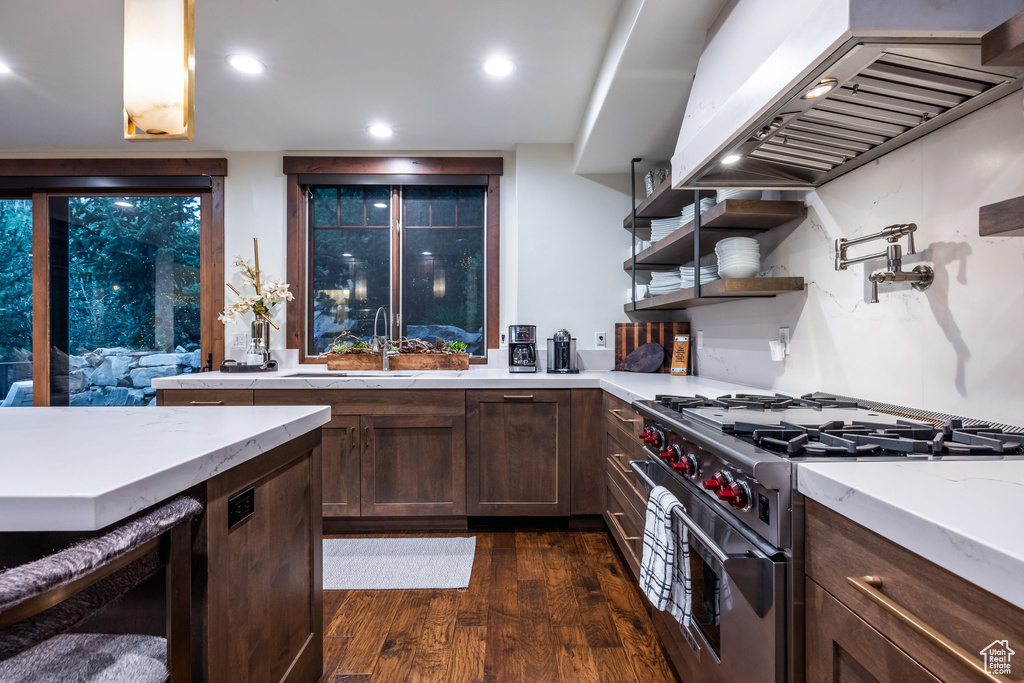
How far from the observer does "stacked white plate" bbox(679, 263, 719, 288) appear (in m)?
2.36

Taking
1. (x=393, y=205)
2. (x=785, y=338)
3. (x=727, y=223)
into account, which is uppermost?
(x=393, y=205)

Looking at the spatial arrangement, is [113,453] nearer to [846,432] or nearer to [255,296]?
[846,432]

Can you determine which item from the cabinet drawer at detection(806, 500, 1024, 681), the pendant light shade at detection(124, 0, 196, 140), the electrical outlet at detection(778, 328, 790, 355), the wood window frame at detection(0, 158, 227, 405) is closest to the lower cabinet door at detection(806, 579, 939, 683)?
the cabinet drawer at detection(806, 500, 1024, 681)

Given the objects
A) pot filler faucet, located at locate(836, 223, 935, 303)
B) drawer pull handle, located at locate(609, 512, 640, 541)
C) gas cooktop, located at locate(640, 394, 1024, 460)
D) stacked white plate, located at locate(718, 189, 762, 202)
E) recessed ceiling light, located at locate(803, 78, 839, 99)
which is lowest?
drawer pull handle, located at locate(609, 512, 640, 541)

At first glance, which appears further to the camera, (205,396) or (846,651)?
(205,396)

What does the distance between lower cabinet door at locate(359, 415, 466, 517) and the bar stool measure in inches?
72.6

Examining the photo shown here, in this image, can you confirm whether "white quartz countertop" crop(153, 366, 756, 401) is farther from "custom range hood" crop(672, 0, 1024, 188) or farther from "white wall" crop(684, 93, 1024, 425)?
"custom range hood" crop(672, 0, 1024, 188)

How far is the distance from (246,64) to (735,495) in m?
2.85

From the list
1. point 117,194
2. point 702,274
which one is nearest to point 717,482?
point 702,274

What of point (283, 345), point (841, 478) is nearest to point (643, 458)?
point (841, 478)

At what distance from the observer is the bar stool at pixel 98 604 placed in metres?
0.55

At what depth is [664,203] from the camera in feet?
9.24

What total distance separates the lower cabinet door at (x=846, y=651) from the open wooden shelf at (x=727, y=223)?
143 cm

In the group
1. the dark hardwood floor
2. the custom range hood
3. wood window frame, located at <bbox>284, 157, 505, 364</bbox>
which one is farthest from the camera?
wood window frame, located at <bbox>284, 157, 505, 364</bbox>
